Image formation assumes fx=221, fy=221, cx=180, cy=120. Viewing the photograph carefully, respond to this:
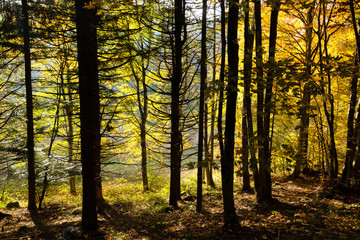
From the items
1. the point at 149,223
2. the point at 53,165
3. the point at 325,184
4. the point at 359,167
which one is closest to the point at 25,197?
the point at 53,165

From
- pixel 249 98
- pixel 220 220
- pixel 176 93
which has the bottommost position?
pixel 220 220

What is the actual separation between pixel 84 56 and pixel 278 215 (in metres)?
6.93

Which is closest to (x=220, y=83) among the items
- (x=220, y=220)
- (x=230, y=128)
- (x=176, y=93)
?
(x=230, y=128)

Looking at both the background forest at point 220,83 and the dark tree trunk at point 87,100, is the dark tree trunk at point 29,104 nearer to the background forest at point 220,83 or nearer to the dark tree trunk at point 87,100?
the background forest at point 220,83

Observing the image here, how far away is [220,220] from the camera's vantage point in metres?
6.73

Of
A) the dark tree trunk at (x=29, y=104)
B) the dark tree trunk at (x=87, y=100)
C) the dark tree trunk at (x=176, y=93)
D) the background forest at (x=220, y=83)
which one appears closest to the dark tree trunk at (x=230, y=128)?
the background forest at (x=220, y=83)

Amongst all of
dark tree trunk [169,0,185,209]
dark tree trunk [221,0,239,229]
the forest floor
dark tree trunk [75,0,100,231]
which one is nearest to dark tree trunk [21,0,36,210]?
the forest floor

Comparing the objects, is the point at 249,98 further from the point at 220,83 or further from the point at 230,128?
the point at 220,83

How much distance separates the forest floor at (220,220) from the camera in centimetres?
506

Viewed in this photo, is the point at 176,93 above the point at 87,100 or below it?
above

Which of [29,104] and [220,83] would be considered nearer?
[220,83]

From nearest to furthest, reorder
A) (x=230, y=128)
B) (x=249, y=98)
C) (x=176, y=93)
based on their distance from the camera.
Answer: (x=230, y=128), (x=249, y=98), (x=176, y=93)

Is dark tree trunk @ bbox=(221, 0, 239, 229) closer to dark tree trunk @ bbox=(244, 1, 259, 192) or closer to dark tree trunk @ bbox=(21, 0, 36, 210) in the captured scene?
dark tree trunk @ bbox=(244, 1, 259, 192)

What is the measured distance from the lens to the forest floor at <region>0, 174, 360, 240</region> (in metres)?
5.06
